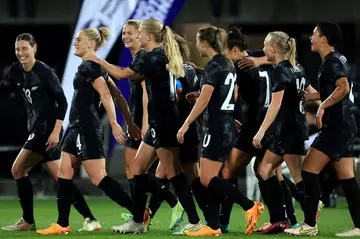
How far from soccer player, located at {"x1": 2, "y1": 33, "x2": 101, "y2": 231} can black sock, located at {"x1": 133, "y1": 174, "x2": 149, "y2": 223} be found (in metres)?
0.59

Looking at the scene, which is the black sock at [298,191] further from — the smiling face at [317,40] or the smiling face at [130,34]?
the smiling face at [130,34]

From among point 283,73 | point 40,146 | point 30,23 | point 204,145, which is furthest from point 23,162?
point 30,23

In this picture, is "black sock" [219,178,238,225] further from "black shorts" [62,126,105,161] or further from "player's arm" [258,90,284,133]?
"black shorts" [62,126,105,161]

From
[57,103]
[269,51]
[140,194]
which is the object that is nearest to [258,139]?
[269,51]

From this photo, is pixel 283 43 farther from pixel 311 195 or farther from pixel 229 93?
pixel 311 195

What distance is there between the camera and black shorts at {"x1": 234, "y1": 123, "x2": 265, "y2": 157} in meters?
11.9

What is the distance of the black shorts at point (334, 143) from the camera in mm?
11242

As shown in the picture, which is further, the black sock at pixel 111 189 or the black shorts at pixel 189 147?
the black shorts at pixel 189 147

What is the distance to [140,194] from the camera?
468 inches

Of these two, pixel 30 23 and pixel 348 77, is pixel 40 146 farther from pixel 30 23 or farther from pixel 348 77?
pixel 30 23

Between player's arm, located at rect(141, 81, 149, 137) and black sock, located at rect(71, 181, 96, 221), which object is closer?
black sock, located at rect(71, 181, 96, 221)

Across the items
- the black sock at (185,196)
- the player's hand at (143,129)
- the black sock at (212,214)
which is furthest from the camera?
the player's hand at (143,129)

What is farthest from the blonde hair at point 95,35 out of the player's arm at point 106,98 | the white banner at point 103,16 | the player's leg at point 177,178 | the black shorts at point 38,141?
the white banner at point 103,16

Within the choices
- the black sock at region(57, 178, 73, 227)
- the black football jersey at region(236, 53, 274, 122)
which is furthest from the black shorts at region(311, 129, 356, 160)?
the black sock at region(57, 178, 73, 227)
